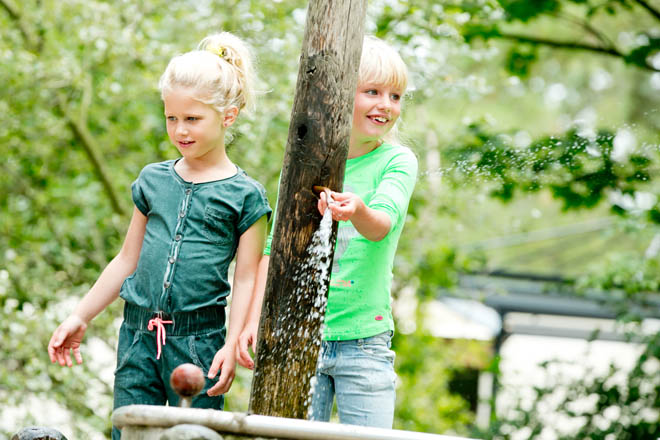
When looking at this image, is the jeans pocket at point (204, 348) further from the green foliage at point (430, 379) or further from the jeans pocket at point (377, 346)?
the green foliage at point (430, 379)

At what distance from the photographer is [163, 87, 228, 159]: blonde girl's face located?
2.11m

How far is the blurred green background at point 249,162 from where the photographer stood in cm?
469

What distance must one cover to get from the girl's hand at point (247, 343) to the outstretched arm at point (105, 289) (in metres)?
0.38

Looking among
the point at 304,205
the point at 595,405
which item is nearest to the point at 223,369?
the point at 304,205

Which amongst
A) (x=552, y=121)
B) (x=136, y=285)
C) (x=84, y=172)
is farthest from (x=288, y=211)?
(x=552, y=121)

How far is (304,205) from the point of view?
2.04m

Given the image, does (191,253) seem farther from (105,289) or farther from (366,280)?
(366,280)

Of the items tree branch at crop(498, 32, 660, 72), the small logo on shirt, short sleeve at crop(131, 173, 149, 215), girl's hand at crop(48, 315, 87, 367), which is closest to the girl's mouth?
the small logo on shirt

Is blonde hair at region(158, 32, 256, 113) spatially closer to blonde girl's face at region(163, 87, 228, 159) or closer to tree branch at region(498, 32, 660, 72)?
blonde girl's face at region(163, 87, 228, 159)

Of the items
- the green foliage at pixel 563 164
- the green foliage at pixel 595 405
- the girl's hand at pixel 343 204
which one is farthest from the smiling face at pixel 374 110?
the green foliage at pixel 595 405

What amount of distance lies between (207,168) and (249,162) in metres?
2.50

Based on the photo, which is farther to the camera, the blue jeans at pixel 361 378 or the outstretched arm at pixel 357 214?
the blue jeans at pixel 361 378

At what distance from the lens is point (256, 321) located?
2.16 metres

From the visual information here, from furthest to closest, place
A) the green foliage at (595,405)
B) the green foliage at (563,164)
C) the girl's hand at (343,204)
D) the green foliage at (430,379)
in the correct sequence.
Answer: the green foliage at (430,379)
the green foliage at (595,405)
the green foliage at (563,164)
the girl's hand at (343,204)
